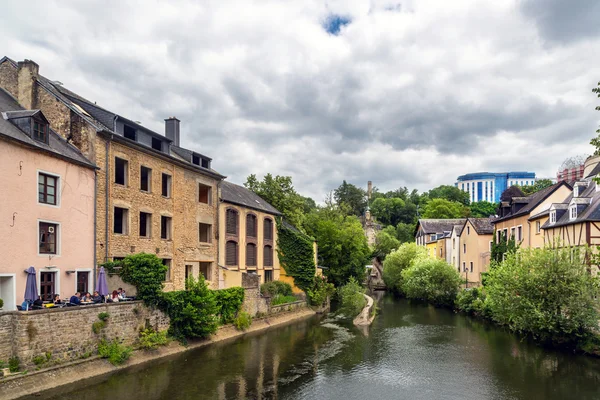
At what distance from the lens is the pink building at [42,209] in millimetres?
16734

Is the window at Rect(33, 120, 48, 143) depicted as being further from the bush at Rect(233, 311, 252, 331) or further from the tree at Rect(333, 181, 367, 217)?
the tree at Rect(333, 181, 367, 217)

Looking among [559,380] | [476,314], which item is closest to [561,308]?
[559,380]

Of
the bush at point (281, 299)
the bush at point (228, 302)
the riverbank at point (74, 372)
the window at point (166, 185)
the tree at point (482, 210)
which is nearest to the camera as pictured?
the riverbank at point (74, 372)

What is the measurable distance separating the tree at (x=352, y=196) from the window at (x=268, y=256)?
67.5 m

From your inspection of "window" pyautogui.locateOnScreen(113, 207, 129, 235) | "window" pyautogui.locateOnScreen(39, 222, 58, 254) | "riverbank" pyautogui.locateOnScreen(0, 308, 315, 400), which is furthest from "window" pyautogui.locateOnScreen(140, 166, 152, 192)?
"riverbank" pyautogui.locateOnScreen(0, 308, 315, 400)

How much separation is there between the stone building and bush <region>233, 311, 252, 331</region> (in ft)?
12.6

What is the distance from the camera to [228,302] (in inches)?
1029

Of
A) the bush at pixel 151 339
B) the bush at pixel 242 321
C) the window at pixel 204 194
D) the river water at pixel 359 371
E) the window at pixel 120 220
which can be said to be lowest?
the river water at pixel 359 371

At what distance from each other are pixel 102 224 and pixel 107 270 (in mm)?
2182

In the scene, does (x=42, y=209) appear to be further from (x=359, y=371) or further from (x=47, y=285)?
(x=359, y=371)

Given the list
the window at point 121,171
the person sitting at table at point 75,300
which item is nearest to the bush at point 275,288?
the window at point 121,171

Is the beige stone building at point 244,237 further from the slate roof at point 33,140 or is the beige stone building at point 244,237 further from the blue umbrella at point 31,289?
the blue umbrella at point 31,289

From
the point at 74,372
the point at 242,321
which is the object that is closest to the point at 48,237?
the point at 74,372

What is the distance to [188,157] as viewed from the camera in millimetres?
29266
